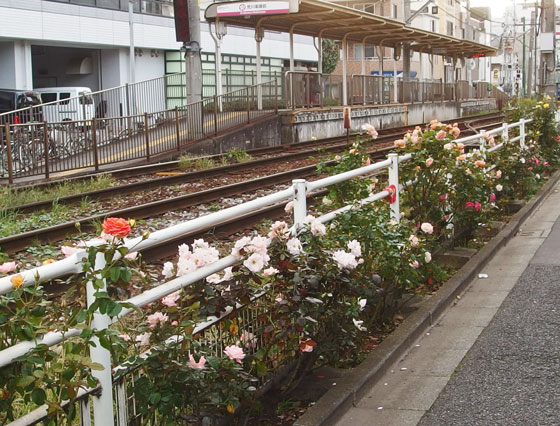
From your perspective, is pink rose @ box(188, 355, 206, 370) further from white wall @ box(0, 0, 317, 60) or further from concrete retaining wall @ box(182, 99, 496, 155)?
white wall @ box(0, 0, 317, 60)

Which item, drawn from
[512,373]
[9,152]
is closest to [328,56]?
[9,152]

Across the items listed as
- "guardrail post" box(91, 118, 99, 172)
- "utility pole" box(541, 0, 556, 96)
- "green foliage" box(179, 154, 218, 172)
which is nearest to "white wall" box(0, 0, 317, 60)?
"guardrail post" box(91, 118, 99, 172)

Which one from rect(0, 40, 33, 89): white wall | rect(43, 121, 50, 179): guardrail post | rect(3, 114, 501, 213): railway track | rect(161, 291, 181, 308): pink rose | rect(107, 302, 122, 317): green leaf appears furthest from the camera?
rect(0, 40, 33, 89): white wall

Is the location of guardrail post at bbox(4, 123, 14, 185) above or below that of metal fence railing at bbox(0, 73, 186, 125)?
below

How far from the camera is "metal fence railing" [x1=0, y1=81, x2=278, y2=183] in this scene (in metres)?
16.8

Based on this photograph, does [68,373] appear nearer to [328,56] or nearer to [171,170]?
[171,170]

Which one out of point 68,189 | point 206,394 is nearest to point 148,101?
point 68,189

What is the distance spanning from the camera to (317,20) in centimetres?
2534

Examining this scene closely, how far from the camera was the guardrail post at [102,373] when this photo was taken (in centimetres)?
318

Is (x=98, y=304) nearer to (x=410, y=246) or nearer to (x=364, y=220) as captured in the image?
(x=364, y=220)

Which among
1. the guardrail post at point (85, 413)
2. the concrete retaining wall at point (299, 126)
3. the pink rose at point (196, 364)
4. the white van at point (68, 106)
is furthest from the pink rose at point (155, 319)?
the concrete retaining wall at point (299, 126)

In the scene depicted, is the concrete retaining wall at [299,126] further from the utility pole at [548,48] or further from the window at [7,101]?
the window at [7,101]

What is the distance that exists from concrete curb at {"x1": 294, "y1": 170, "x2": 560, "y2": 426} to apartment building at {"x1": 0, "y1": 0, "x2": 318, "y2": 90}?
29143 millimetres

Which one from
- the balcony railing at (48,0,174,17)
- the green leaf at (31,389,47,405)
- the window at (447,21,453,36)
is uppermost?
the window at (447,21,453,36)
